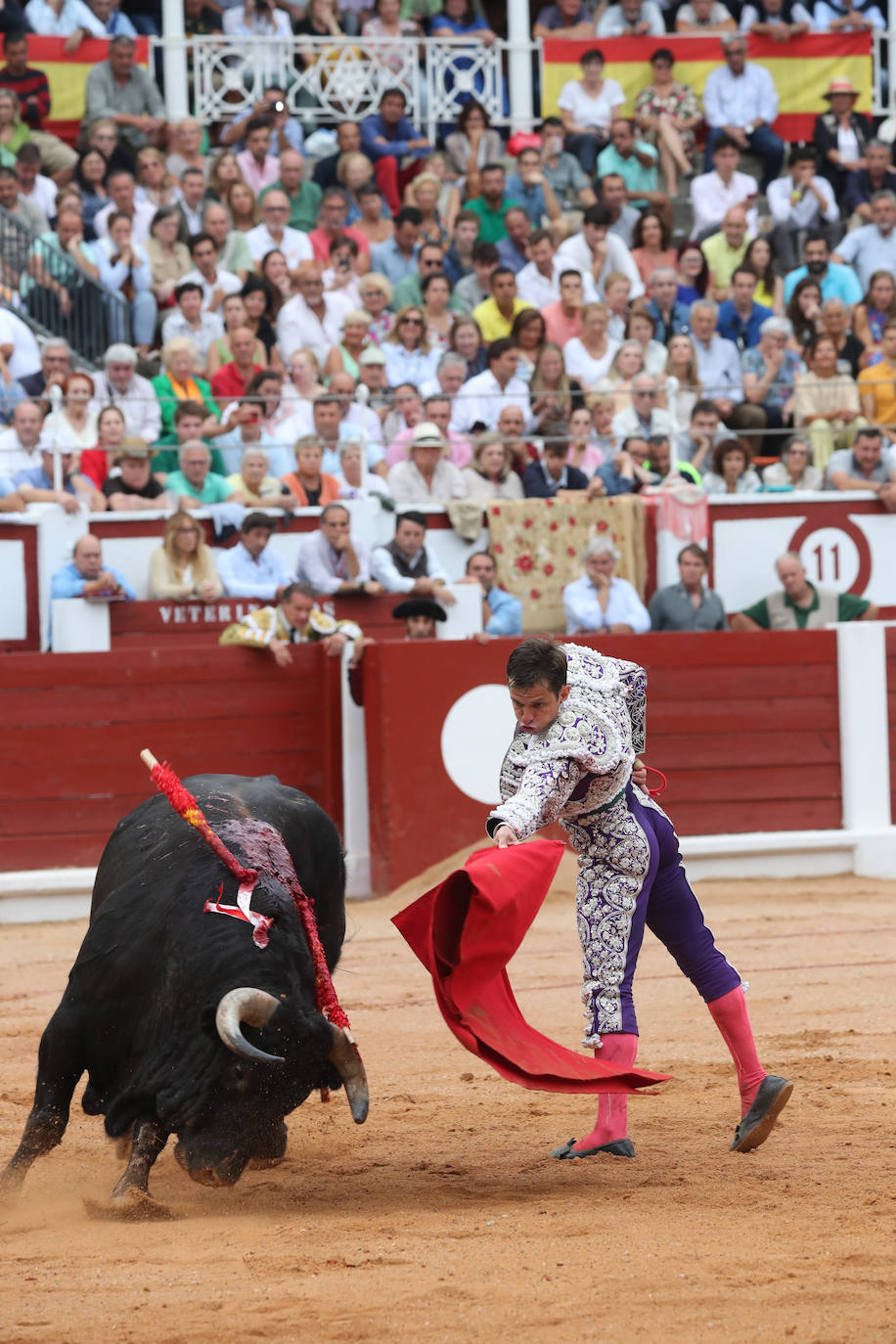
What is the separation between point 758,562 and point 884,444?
3.35 ft

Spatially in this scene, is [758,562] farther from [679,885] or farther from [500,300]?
[679,885]

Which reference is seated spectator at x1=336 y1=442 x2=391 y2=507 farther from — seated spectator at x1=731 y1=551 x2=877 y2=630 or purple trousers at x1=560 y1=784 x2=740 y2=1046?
purple trousers at x1=560 y1=784 x2=740 y2=1046

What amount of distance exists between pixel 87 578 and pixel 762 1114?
543cm

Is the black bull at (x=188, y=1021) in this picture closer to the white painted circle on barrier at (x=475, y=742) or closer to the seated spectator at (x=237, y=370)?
the white painted circle on barrier at (x=475, y=742)

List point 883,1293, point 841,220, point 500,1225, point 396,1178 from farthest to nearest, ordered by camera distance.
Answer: point 841,220 < point 396,1178 < point 500,1225 < point 883,1293

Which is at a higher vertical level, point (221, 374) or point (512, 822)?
point (221, 374)

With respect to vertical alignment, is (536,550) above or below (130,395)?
below

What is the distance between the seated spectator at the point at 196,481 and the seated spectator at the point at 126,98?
3.48 metres

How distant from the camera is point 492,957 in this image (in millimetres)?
3670

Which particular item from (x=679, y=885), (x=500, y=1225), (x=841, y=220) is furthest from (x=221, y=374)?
(x=500, y=1225)

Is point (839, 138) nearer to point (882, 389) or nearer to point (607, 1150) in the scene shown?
point (882, 389)

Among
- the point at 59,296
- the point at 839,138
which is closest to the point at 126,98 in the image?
the point at 59,296

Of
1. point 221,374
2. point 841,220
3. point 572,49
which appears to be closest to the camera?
point 221,374

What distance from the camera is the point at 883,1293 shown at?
9.06 ft
